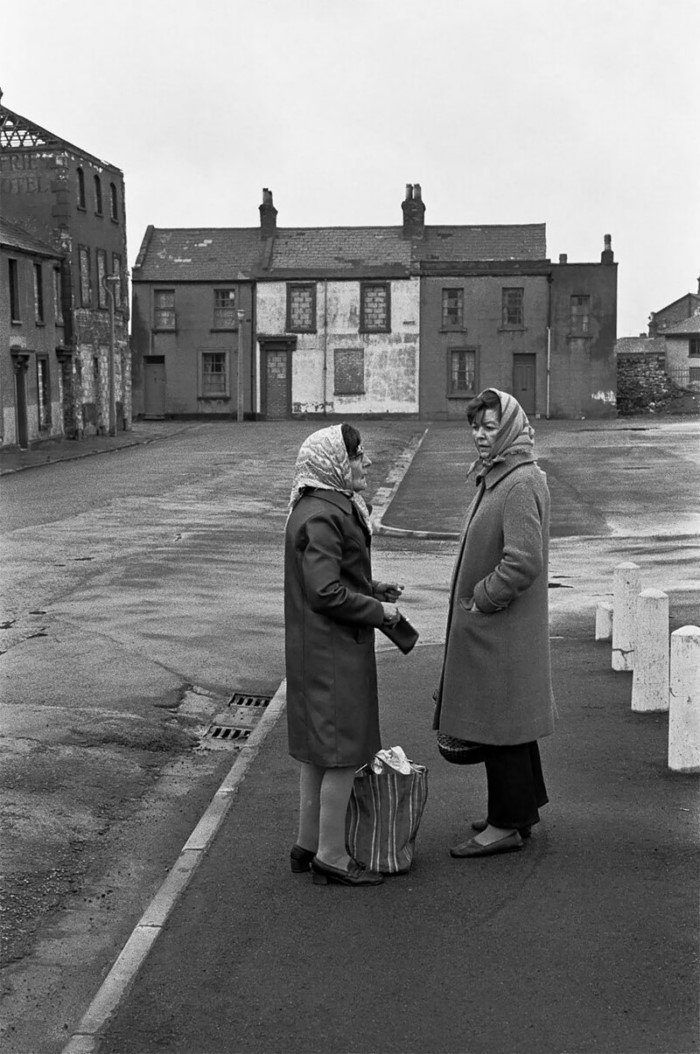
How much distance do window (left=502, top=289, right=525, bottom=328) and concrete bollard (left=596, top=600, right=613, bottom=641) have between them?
4549 centimetres

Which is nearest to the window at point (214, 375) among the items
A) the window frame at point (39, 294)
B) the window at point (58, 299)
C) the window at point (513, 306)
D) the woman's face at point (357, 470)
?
the window at point (58, 299)

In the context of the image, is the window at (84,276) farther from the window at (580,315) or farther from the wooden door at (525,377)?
the window at (580,315)

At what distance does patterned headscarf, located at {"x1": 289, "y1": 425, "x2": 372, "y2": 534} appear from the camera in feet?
17.2

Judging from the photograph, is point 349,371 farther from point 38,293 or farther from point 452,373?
point 38,293

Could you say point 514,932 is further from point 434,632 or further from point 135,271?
point 135,271

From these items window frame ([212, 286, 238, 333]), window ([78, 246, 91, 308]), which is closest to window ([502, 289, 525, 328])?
window frame ([212, 286, 238, 333])

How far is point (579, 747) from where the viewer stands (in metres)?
7.30

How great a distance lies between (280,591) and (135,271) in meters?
44.6

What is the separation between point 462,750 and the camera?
5.63 metres

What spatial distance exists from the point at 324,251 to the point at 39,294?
1752 centimetres

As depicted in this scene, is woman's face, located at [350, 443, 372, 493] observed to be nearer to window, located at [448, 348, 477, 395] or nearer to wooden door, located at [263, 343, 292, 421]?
window, located at [448, 348, 477, 395]

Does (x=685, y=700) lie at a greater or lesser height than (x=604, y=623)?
greater

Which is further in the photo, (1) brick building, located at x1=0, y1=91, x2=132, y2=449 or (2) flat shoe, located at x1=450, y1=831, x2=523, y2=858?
(1) brick building, located at x1=0, y1=91, x2=132, y2=449

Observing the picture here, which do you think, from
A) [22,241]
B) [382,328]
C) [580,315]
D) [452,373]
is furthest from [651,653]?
[580,315]
